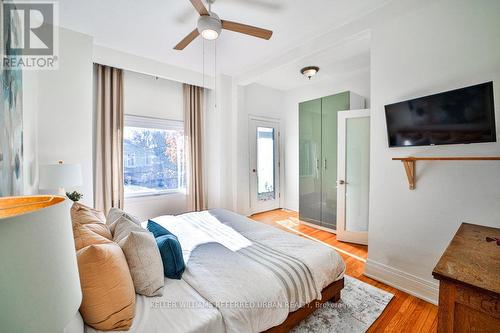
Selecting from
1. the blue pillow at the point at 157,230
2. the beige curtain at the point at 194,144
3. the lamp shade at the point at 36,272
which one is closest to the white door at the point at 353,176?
the beige curtain at the point at 194,144

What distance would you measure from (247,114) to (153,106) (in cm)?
181

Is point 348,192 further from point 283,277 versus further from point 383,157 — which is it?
point 283,277

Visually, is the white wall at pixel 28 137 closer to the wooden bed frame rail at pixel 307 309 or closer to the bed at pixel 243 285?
the bed at pixel 243 285

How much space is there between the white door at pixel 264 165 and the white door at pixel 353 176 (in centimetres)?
185

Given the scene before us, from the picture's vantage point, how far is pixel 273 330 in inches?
52.5

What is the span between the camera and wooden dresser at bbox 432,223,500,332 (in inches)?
33.8

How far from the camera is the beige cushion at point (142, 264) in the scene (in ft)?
4.00

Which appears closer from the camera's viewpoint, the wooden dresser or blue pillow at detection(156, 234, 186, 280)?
the wooden dresser

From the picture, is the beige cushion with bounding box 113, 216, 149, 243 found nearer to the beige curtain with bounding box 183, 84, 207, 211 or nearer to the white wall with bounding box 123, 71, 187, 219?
the white wall with bounding box 123, 71, 187, 219

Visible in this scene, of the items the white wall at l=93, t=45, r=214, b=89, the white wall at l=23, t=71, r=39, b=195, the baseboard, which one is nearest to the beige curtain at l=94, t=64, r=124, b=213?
the white wall at l=93, t=45, r=214, b=89

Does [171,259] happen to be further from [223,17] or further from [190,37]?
[223,17]

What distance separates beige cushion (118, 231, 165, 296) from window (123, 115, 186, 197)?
253 cm

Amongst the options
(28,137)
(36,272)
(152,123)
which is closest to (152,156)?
(152,123)

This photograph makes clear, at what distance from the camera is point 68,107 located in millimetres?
2510
